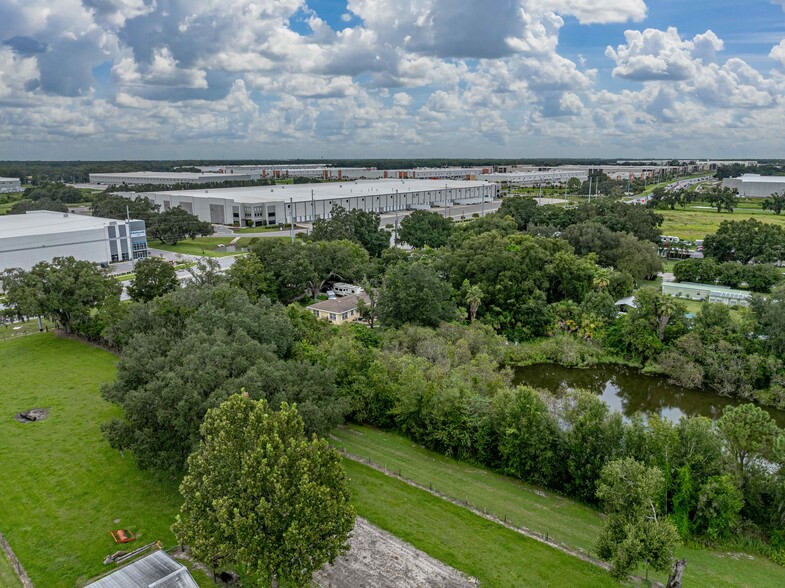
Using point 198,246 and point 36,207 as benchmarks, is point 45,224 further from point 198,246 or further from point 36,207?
point 36,207

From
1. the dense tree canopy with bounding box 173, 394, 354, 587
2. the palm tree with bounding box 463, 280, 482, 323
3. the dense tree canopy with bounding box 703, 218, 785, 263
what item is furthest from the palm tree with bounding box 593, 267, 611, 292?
the dense tree canopy with bounding box 173, 394, 354, 587

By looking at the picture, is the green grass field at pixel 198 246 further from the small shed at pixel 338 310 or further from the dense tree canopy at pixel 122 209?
the small shed at pixel 338 310

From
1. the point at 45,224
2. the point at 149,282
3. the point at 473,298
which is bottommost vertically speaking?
the point at 473,298

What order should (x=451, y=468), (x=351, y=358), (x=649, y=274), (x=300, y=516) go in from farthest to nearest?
(x=649, y=274)
(x=351, y=358)
(x=451, y=468)
(x=300, y=516)

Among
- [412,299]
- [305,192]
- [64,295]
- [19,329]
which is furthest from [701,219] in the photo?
[19,329]

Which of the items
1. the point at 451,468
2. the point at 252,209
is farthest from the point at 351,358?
the point at 252,209

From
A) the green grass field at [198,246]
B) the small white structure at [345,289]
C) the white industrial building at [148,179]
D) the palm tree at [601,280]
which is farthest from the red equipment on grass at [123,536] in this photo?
the white industrial building at [148,179]

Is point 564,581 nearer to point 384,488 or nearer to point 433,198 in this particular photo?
point 384,488

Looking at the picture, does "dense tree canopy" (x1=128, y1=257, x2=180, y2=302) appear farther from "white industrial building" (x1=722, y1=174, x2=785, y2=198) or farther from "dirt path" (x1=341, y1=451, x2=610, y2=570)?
"white industrial building" (x1=722, y1=174, x2=785, y2=198)
